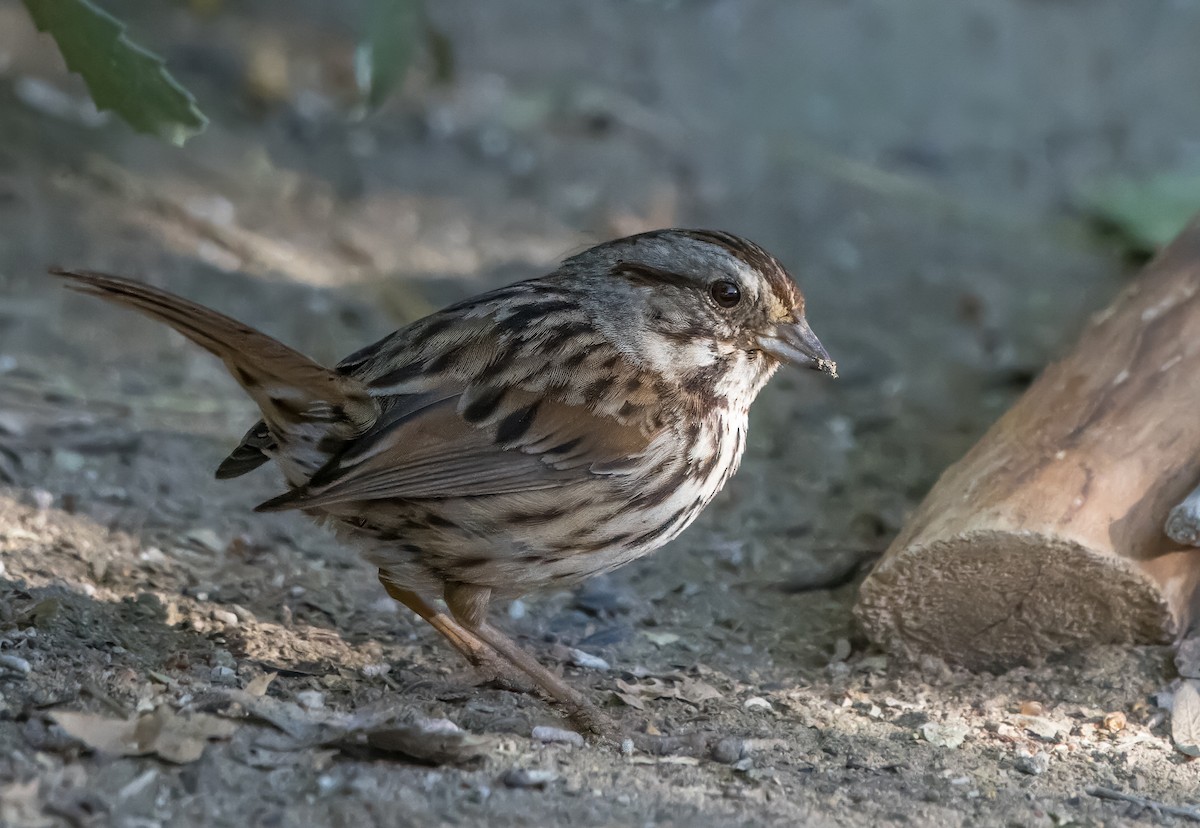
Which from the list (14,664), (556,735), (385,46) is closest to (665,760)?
(556,735)

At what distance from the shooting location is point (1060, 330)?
6703mm

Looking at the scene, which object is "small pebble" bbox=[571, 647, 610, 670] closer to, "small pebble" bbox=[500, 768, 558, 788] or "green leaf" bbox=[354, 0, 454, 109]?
"small pebble" bbox=[500, 768, 558, 788]

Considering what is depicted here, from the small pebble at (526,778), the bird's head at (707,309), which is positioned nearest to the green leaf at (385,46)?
the bird's head at (707,309)

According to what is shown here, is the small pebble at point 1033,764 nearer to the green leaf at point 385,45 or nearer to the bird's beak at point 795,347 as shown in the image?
the bird's beak at point 795,347

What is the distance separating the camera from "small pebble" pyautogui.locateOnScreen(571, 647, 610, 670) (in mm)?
4117

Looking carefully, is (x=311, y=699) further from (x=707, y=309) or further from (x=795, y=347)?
(x=795, y=347)

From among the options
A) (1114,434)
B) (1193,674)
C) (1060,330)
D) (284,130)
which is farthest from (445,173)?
(1193,674)

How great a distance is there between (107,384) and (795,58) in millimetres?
5799

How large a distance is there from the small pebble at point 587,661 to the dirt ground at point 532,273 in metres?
0.02

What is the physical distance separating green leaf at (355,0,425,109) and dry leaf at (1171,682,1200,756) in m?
3.55

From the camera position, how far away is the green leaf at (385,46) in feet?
17.9

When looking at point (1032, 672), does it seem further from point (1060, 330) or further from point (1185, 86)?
point (1185, 86)

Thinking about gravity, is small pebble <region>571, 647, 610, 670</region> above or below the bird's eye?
below

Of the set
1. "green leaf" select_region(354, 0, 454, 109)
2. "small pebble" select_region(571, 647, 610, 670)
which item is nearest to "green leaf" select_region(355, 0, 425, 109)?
"green leaf" select_region(354, 0, 454, 109)
